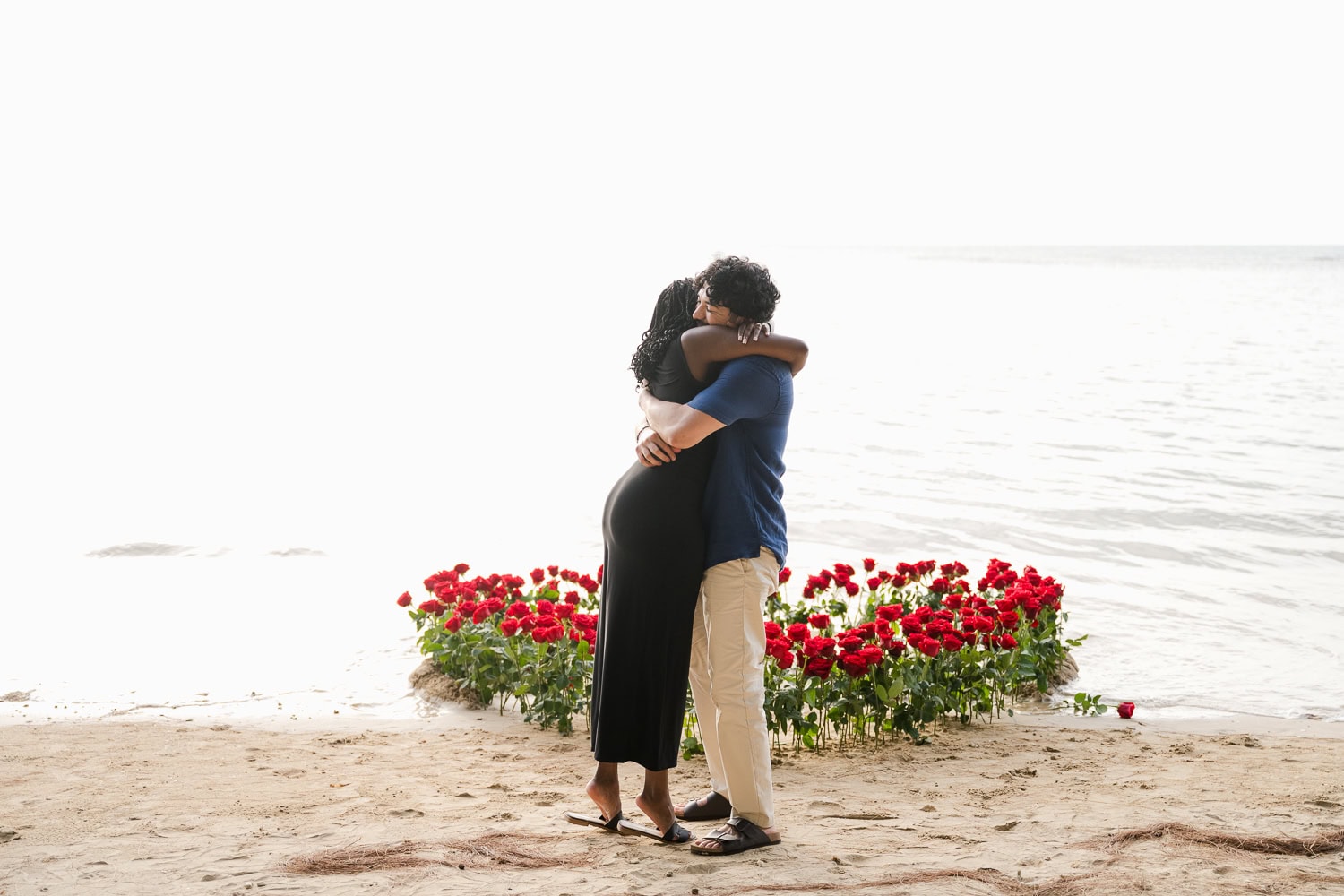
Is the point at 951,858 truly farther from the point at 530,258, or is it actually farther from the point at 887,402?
the point at 530,258

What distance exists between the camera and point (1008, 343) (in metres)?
31.2

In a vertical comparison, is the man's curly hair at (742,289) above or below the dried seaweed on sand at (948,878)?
above

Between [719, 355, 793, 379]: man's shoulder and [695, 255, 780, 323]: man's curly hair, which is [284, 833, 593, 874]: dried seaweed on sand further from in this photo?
[695, 255, 780, 323]: man's curly hair

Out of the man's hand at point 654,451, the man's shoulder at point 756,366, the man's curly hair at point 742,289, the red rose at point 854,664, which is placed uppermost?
the man's curly hair at point 742,289

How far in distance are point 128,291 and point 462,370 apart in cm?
2217

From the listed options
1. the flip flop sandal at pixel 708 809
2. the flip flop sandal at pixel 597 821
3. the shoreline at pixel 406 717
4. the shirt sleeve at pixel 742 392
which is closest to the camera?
the shirt sleeve at pixel 742 392

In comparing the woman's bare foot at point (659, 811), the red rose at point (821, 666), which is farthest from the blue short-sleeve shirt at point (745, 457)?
the red rose at point (821, 666)

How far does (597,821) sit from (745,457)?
1414 millimetres

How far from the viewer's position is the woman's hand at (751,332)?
3.53m

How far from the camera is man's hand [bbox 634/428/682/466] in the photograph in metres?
3.57

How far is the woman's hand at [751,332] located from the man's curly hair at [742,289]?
0.03 m

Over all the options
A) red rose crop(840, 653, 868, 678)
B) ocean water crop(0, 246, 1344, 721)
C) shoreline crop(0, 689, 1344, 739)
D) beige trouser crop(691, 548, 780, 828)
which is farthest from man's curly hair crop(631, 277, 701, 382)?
ocean water crop(0, 246, 1344, 721)

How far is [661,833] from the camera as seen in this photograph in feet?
12.3

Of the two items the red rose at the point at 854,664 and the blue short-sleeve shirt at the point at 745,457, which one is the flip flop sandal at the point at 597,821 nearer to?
the blue short-sleeve shirt at the point at 745,457
